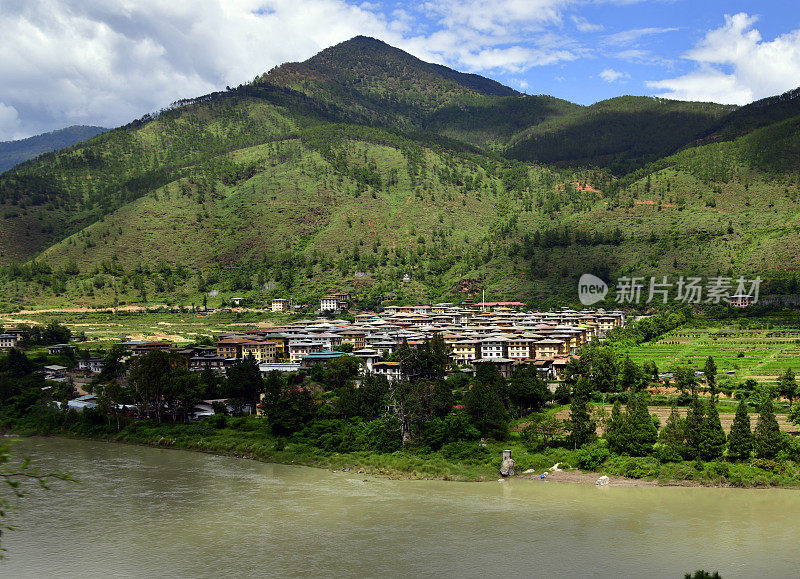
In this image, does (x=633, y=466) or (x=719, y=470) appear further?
(x=633, y=466)

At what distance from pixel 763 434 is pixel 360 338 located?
37.6m

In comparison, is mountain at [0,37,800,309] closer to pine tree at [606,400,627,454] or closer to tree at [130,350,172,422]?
tree at [130,350,172,422]

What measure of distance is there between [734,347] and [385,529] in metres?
41.3

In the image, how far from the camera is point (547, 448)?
33.3 meters

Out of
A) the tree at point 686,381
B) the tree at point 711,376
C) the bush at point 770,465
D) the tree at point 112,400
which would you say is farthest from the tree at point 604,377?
the tree at point 112,400

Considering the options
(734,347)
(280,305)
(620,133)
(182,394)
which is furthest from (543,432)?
(620,133)

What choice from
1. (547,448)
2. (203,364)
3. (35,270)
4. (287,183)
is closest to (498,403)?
(547,448)

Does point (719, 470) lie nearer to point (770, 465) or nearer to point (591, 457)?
point (770, 465)

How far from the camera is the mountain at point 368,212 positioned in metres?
93.3

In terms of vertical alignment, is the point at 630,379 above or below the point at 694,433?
above

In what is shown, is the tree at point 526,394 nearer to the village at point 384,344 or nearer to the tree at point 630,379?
the village at point 384,344

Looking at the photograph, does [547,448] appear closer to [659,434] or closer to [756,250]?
[659,434]

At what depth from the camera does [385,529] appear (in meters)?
25.0

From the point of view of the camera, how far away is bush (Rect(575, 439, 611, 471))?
3100 cm
